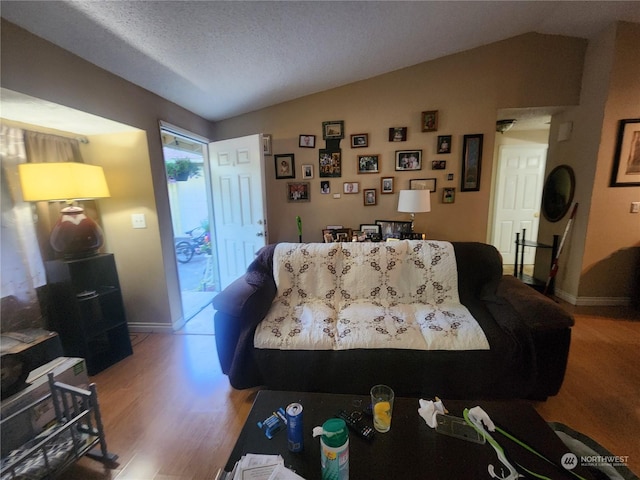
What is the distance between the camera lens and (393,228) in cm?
321

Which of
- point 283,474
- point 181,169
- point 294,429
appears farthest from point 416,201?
point 181,169

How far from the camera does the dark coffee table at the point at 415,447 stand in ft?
2.84

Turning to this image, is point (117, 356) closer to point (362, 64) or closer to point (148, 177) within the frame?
point (148, 177)

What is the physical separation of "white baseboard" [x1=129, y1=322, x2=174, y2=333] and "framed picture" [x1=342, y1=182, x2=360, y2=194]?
7.85 feet

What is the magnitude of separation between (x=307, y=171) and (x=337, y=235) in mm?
882

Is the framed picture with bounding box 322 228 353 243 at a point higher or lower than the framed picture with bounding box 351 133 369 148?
lower

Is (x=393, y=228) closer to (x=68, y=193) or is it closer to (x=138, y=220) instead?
(x=138, y=220)

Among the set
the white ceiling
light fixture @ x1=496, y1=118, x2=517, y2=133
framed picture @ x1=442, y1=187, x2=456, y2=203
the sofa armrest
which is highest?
the white ceiling

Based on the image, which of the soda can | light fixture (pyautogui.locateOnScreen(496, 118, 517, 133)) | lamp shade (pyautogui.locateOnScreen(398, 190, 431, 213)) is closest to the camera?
the soda can

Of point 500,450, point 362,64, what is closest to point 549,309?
point 500,450

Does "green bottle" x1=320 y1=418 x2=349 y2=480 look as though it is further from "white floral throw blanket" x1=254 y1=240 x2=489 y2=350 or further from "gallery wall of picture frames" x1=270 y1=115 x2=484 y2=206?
"gallery wall of picture frames" x1=270 y1=115 x2=484 y2=206

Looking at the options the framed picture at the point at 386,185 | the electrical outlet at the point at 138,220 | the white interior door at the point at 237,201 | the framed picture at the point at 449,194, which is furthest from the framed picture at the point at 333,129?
the electrical outlet at the point at 138,220

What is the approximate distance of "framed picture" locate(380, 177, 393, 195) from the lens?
324cm

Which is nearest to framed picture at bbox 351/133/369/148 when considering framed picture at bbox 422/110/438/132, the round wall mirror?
framed picture at bbox 422/110/438/132
